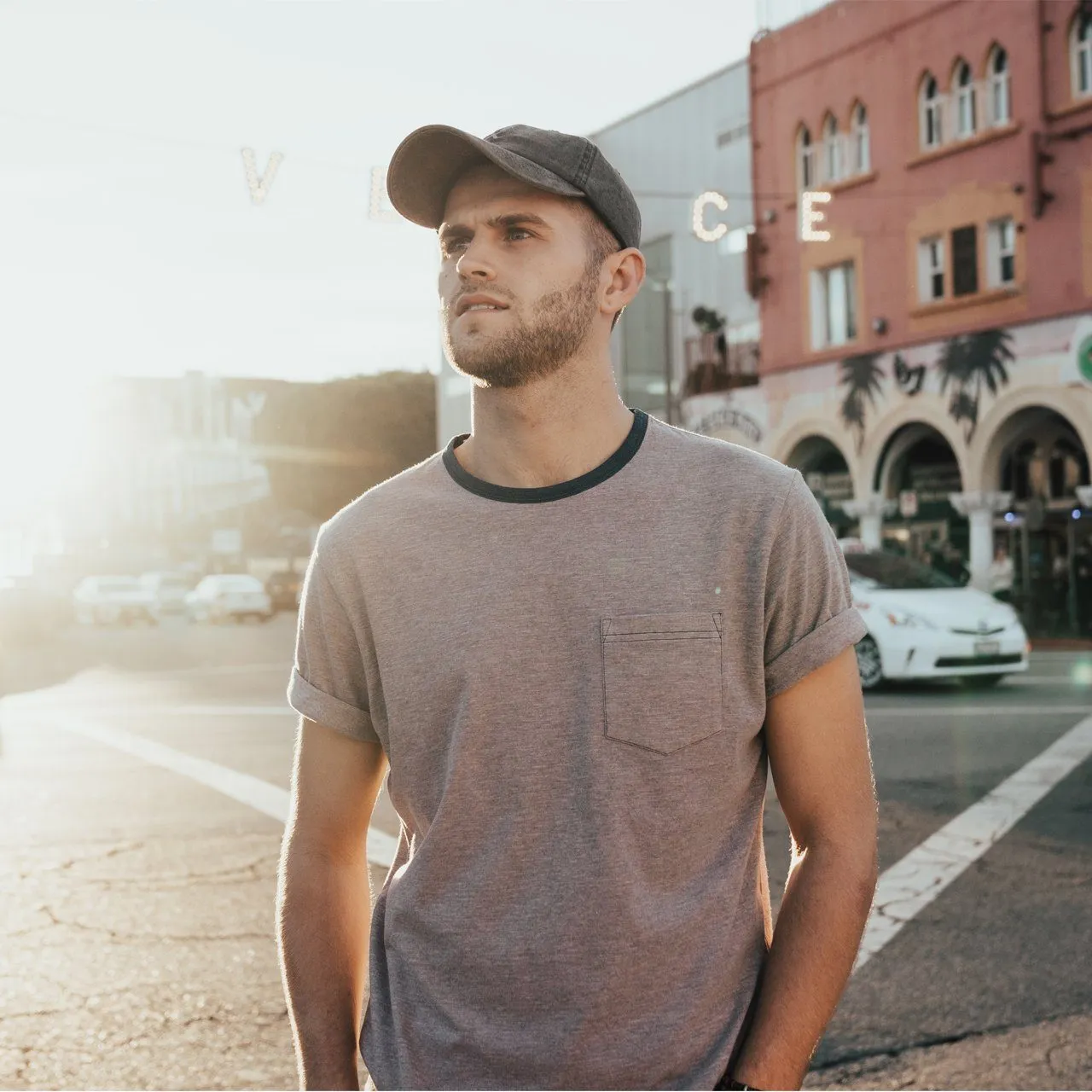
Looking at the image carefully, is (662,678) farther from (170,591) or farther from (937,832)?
(170,591)

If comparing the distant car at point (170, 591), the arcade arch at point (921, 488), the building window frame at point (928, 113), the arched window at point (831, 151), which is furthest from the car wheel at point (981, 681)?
the distant car at point (170, 591)

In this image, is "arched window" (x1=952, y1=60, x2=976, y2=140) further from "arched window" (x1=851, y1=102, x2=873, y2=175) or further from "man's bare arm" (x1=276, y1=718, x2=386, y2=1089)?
"man's bare arm" (x1=276, y1=718, x2=386, y2=1089)

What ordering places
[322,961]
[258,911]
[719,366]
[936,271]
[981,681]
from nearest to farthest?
1. [322,961]
2. [258,911]
3. [981,681]
4. [936,271]
5. [719,366]

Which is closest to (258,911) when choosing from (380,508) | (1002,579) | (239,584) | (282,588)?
(380,508)

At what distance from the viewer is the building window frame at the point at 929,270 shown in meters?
27.1

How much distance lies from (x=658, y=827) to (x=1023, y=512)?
25.5m

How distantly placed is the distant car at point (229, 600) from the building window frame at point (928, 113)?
67.7ft

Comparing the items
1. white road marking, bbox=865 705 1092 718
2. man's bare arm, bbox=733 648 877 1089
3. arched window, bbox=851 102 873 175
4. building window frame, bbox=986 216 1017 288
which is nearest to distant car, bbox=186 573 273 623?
arched window, bbox=851 102 873 175

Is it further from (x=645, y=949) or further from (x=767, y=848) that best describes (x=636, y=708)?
(x=767, y=848)

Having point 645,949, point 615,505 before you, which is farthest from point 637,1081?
point 615,505

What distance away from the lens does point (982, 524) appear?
26.3 metres

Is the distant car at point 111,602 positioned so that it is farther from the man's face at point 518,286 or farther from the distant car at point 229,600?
the man's face at point 518,286

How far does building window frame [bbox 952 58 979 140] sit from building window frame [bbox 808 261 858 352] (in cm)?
352

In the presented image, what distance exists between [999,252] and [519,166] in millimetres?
25502
